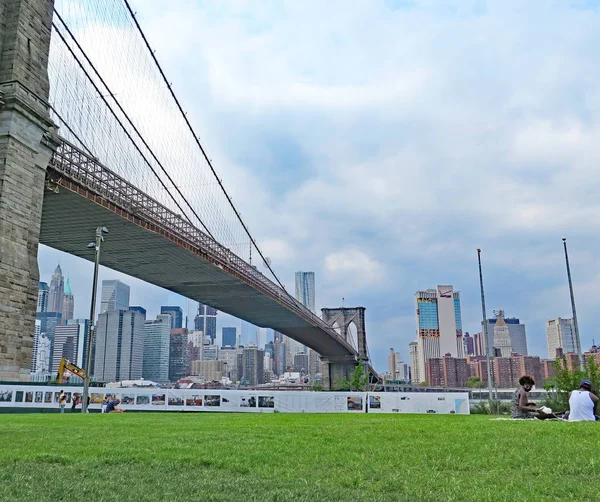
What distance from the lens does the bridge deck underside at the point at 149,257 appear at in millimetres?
25797

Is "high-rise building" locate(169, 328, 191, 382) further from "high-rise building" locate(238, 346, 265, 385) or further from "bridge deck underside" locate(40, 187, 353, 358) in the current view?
"bridge deck underside" locate(40, 187, 353, 358)

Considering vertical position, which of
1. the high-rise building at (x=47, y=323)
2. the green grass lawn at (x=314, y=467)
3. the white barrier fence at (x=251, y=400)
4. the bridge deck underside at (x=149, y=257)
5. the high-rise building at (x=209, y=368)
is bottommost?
the white barrier fence at (x=251, y=400)

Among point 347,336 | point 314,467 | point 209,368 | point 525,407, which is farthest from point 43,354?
point 314,467

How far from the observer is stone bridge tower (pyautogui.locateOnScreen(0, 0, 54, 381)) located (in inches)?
649

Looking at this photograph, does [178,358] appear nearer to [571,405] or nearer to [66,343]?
[66,343]

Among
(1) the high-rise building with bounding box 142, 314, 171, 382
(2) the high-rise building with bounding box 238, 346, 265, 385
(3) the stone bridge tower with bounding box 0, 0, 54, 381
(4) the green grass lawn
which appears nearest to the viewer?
(4) the green grass lawn

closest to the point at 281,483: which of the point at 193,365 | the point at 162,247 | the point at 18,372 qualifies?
the point at 18,372

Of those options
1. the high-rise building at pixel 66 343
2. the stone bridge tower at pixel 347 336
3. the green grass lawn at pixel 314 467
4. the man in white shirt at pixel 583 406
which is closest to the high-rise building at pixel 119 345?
the high-rise building at pixel 66 343

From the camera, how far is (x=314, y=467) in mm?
4949

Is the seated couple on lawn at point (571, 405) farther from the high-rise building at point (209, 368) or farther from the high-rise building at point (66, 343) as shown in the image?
the high-rise building at point (209, 368)

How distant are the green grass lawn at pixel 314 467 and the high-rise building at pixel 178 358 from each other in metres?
176

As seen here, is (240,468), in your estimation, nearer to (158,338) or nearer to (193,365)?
(158,338)

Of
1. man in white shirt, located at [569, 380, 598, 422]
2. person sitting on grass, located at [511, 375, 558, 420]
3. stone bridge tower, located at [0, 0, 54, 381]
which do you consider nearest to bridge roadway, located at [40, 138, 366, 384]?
stone bridge tower, located at [0, 0, 54, 381]

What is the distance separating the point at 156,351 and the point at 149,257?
14240 cm
